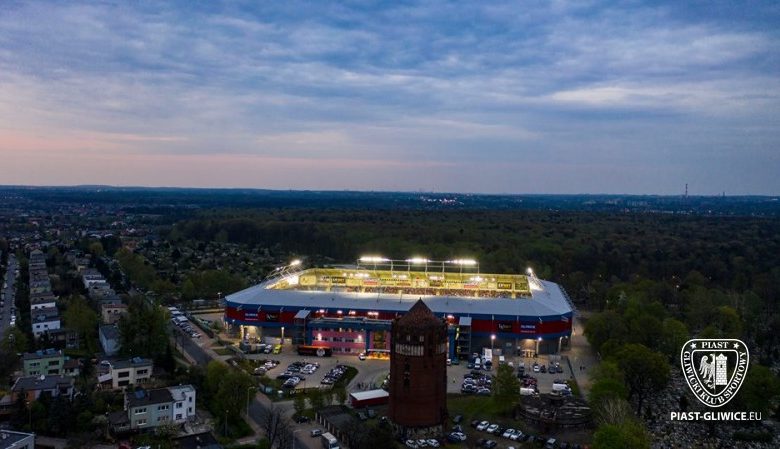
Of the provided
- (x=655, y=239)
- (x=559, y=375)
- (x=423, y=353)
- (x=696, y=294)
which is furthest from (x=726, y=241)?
(x=423, y=353)

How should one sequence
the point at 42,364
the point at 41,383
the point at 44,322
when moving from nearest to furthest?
the point at 41,383
the point at 42,364
the point at 44,322

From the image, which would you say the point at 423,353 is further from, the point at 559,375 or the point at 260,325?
the point at 260,325

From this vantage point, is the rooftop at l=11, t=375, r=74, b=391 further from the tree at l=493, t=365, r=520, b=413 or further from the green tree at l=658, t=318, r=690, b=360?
the green tree at l=658, t=318, r=690, b=360

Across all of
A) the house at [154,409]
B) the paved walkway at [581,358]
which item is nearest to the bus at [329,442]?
the house at [154,409]

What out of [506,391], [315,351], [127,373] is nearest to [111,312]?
[127,373]

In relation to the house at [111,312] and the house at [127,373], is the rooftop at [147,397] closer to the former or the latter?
the house at [127,373]

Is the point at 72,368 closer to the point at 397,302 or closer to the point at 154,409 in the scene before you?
the point at 154,409

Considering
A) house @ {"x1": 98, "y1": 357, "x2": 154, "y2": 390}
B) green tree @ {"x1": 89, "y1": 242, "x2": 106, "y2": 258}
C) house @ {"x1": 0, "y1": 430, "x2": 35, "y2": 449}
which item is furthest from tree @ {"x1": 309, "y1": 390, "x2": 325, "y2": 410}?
green tree @ {"x1": 89, "y1": 242, "x2": 106, "y2": 258}

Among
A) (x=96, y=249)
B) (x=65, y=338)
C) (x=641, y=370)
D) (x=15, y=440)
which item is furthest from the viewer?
(x=96, y=249)
